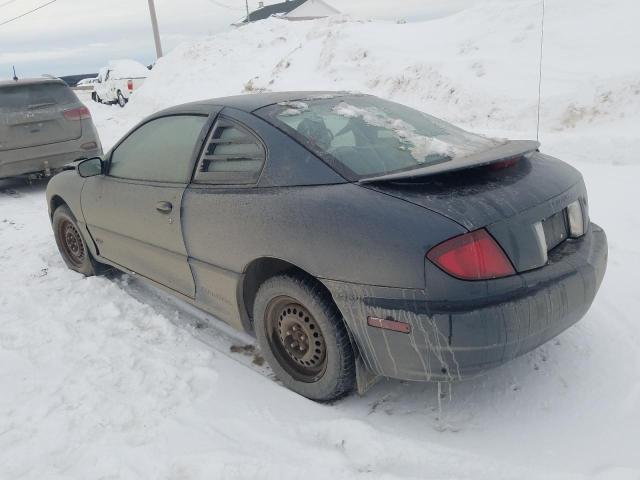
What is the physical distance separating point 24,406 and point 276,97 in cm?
226

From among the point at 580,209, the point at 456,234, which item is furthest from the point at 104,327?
the point at 580,209

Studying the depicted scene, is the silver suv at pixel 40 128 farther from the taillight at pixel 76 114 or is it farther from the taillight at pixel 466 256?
the taillight at pixel 466 256

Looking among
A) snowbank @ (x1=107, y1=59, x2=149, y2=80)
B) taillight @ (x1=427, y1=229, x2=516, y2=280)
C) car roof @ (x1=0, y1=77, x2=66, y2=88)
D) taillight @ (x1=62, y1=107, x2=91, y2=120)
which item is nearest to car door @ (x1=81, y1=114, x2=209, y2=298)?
taillight @ (x1=427, y1=229, x2=516, y2=280)

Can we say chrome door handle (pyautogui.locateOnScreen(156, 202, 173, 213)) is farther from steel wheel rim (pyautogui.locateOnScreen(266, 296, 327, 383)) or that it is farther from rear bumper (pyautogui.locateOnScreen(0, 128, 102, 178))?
rear bumper (pyautogui.locateOnScreen(0, 128, 102, 178))

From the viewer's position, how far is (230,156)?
3.11 m

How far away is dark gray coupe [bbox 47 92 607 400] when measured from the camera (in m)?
2.26

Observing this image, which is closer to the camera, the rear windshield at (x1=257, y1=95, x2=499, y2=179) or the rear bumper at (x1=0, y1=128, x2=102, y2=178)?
the rear windshield at (x1=257, y1=95, x2=499, y2=179)

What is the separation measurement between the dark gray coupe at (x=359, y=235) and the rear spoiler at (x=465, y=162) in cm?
1

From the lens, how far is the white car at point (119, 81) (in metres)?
21.8

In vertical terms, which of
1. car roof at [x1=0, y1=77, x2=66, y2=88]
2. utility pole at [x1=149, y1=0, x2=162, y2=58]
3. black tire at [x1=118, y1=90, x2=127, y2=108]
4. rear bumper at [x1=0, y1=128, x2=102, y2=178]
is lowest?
black tire at [x1=118, y1=90, x2=127, y2=108]

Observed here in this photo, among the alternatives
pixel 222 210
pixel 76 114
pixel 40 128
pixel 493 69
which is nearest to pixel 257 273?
pixel 222 210

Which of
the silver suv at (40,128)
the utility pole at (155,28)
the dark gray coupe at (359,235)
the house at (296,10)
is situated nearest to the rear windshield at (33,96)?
the silver suv at (40,128)

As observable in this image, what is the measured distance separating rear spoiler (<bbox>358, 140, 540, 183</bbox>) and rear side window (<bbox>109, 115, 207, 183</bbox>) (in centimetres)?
135

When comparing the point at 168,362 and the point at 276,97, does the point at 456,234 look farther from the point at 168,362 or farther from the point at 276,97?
the point at 168,362
